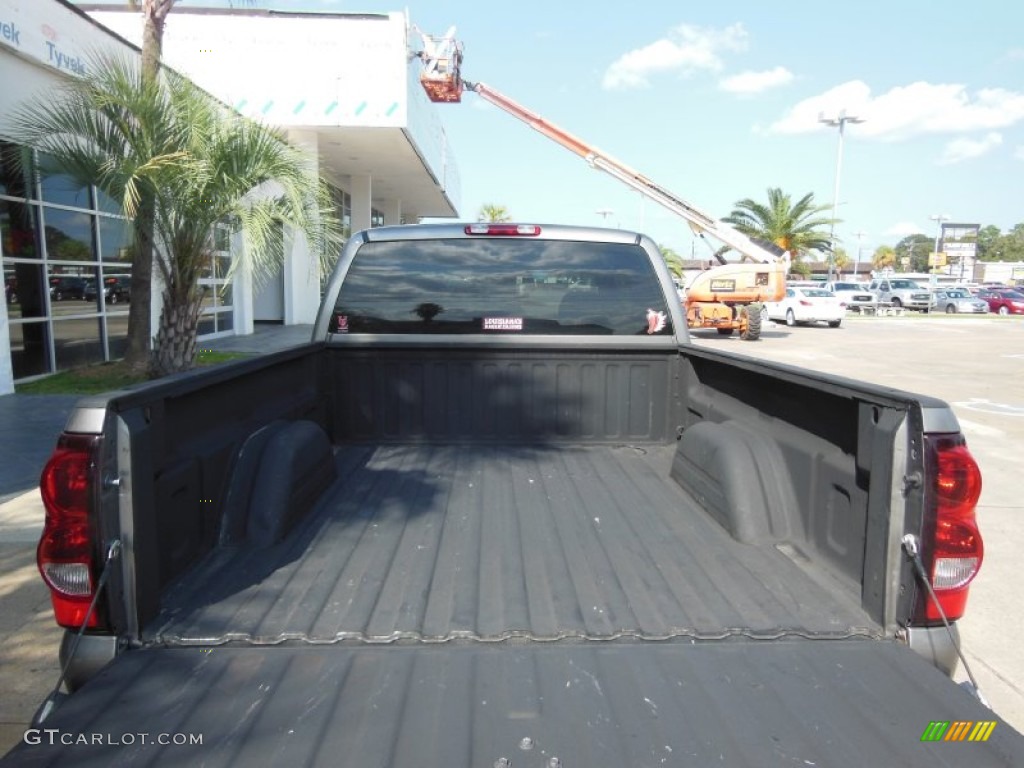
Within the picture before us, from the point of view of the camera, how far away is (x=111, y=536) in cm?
185

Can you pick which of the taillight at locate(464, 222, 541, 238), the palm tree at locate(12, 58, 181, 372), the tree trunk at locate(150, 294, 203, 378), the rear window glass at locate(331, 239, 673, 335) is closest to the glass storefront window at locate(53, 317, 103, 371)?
the tree trunk at locate(150, 294, 203, 378)

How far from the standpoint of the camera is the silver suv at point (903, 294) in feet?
130

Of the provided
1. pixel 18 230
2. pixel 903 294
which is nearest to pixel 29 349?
pixel 18 230

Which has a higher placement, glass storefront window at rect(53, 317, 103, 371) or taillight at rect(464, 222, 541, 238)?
taillight at rect(464, 222, 541, 238)

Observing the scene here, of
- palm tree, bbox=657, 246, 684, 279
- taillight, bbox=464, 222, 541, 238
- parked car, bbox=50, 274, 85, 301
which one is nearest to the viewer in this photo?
taillight, bbox=464, 222, 541, 238

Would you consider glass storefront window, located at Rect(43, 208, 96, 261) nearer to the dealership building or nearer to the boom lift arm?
the dealership building

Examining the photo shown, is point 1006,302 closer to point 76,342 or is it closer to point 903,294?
point 903,294

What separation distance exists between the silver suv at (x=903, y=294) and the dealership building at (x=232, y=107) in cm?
2789

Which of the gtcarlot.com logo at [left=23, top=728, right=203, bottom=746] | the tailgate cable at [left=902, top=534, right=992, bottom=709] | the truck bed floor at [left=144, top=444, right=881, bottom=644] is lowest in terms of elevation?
the gtcarlot.com logo at [left=23, top=728, right=203, bottom=746]

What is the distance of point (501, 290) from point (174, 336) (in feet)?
24.8

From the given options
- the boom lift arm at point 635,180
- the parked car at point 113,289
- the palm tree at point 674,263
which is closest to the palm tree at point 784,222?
the palm tree at point 674,263

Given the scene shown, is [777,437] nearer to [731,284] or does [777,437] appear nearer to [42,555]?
[42,555]

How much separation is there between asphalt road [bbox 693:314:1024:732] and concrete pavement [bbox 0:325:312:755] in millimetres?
4060

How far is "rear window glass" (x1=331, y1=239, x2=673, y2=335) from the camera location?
3.92 m
